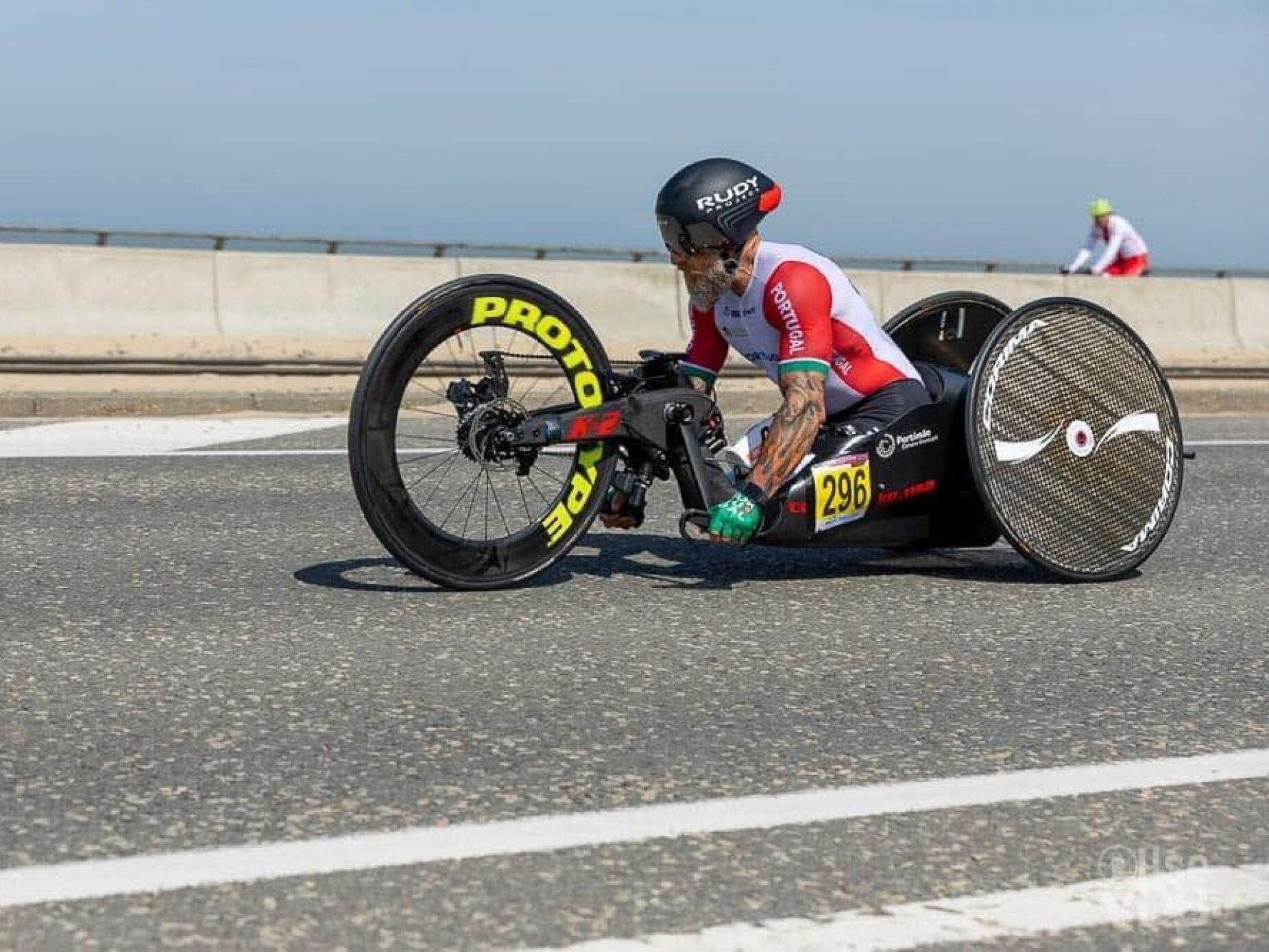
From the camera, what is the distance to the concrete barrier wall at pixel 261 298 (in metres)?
15.8

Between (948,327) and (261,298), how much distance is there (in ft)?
33.8

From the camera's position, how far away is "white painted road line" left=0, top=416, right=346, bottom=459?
32.1ft

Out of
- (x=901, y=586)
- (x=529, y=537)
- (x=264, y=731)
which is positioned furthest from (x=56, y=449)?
(x=264, y=731)

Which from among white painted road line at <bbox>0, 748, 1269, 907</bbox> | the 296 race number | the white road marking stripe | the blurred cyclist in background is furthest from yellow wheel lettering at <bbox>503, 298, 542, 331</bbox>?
the blurred cyclist in background

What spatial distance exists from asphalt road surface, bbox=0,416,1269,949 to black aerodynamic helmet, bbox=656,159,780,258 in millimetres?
1108

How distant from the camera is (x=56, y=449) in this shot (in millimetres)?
9734

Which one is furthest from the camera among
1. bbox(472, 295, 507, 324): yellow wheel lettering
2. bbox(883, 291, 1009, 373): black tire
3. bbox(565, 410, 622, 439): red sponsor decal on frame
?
bbox(883, 291, 1009, 373): black tire

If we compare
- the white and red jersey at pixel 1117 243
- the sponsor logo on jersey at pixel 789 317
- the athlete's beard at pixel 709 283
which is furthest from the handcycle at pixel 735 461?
the white and red jersey at pixel 1117 243

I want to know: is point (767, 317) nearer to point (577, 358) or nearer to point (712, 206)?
point (712, 206)

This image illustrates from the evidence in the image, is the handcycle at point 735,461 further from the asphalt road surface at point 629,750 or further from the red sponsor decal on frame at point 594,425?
the asphalt road surface at point 629,750

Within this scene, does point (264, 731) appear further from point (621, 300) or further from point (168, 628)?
point (621, 300)

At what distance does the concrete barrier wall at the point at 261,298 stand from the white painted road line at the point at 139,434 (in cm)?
320

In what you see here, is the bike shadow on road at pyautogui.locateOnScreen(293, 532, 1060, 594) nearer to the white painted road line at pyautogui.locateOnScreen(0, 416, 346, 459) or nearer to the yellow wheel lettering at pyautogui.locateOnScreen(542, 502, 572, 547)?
the yellow wheel lettering at pyautogui.locateOnScreen(542, 502, 572, 547)

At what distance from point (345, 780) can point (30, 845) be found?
659mm
